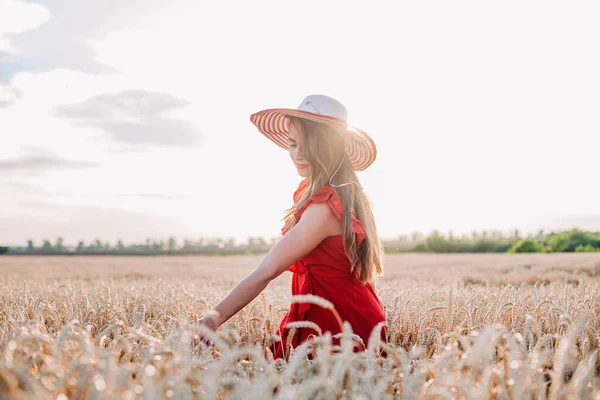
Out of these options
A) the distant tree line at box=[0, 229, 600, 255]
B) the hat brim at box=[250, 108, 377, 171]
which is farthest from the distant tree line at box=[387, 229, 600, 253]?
the hat brim at box=[250, 108, 377, 171]

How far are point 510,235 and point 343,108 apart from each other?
2543 cm

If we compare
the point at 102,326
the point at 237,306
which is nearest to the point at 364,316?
the point at 237,306

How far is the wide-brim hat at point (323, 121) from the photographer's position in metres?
3.23

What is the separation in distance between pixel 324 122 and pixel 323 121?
1.3 inches

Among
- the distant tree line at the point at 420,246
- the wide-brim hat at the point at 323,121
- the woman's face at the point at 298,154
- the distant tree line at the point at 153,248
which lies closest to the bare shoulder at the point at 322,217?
the woman's face at the point at 298,154

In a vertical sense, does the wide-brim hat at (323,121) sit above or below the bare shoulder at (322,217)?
above

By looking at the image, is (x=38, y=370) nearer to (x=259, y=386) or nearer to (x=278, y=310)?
(x=259, y=386)

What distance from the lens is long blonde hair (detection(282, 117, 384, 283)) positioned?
9.89ft

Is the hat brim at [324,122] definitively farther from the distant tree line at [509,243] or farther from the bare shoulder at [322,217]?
the distant tree line at [509,243]

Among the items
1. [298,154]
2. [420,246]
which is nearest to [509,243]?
[420,246]

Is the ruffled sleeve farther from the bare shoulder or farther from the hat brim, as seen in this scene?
the hat brim

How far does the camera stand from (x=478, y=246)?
961 inches

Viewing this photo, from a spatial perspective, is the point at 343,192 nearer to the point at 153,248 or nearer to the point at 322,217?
the point at 322,217

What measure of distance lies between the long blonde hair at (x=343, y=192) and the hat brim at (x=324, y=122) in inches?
4.3
